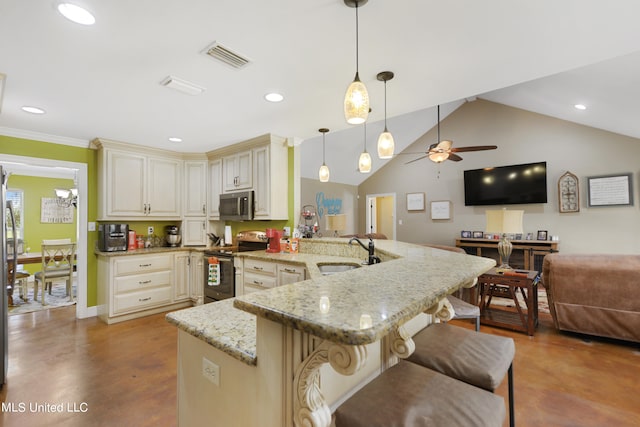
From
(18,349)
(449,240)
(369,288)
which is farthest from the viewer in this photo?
(449,240)

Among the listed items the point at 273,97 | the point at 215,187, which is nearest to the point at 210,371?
the point at 273,97

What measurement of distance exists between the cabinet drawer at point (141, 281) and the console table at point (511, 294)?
157 inches

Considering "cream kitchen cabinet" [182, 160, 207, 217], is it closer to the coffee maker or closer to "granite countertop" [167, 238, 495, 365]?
the coffee maker

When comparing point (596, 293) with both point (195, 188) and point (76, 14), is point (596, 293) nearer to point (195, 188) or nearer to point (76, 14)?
point (76, 14)

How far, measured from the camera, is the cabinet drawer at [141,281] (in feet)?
11.8

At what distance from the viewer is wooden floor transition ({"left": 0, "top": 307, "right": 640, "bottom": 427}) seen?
1.87 meters

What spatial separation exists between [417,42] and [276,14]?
2.70 feet

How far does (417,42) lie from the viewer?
1720 millimetres

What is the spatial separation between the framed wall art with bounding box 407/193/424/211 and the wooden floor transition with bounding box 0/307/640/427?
4274 millimetres

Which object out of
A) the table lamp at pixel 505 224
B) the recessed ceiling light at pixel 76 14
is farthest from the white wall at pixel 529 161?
the recessed ceiling light at pixel 76 14

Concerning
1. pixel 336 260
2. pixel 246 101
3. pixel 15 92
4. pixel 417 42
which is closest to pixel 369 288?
pixel 417 42

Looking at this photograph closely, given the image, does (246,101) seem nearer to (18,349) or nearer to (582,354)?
(18,349)

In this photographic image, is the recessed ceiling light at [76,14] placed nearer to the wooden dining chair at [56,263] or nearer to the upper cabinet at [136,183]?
the upper cabinet at [136,183]

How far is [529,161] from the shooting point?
234 inches
